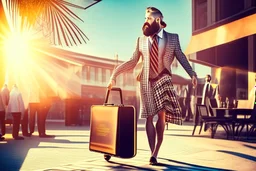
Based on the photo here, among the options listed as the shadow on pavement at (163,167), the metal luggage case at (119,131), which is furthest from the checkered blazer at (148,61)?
the shadow on pavement at (163,167)

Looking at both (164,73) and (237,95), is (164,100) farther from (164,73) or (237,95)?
(237,95)

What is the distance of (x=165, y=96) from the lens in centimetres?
354

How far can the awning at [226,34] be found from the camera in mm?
10324

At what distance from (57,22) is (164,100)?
4.95ft

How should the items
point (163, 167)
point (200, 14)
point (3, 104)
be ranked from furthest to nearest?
point (200, 14) → point (3, 104) → point (163, 167)

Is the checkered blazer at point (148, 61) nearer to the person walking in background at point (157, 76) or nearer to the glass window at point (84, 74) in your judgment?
the person walking in background at point (157, 76)

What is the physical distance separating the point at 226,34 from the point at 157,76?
822cm

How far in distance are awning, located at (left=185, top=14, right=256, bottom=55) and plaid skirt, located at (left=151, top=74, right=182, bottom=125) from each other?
700cm

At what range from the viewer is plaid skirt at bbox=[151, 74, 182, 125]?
353cm

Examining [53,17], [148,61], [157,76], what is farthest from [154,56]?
[53,17]

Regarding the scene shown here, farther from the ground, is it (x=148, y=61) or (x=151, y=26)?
(x=151, y=26)

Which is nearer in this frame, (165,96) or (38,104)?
(165,96)

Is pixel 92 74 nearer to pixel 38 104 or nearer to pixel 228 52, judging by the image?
pixel 228 52

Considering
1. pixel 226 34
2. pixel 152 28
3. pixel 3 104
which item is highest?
pixel 226 34
